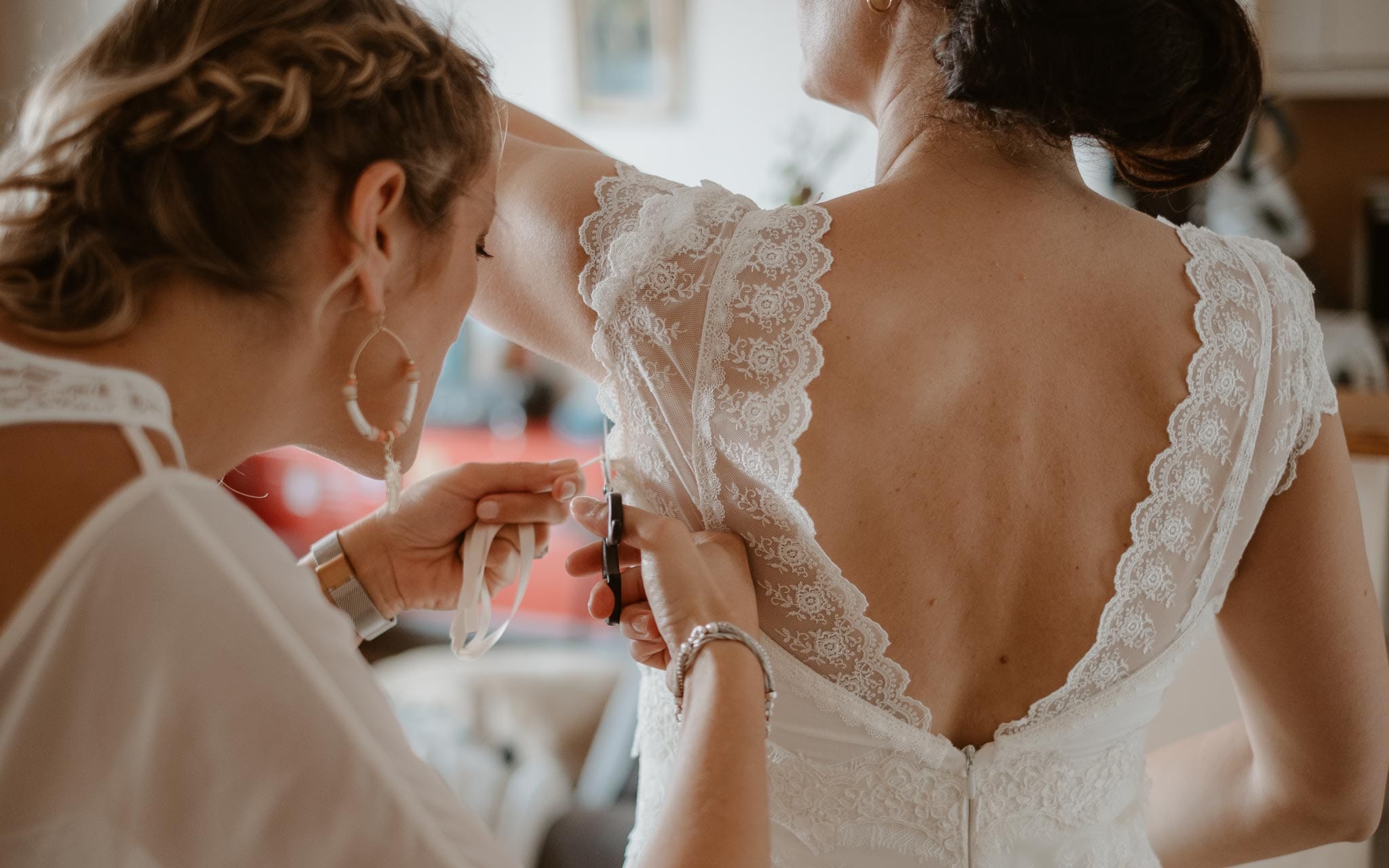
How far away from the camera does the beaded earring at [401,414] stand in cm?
89

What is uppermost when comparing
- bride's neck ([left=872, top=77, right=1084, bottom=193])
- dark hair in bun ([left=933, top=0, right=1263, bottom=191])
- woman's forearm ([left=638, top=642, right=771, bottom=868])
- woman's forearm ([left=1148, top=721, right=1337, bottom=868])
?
dark hair in bun ([left=933, top=0, right=1263, bottom=191])

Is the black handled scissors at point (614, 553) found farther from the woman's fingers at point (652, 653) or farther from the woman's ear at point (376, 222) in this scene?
the woman's ear at point (376, 222)

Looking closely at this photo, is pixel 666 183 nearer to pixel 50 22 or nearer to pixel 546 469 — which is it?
pixel 546 469

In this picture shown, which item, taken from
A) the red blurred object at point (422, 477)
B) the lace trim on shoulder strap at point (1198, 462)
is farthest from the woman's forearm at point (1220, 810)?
the red blurred object at point (422, 477)

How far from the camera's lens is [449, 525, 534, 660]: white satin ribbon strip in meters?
1.08

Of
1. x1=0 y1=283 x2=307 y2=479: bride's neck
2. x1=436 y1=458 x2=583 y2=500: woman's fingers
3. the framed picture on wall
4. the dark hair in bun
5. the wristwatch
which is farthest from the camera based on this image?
the framed picture on wall

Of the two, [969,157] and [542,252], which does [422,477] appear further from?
[969,157]

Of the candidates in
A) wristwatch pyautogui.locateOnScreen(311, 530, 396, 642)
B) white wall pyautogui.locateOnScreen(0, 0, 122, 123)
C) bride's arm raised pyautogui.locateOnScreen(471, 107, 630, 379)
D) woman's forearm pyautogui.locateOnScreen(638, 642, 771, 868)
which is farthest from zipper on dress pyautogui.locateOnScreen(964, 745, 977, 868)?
white wall pyautogui.locateOnScreen(0, 0, 122, 123)

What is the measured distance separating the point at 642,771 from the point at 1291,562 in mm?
654

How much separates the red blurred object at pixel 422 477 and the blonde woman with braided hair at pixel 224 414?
284cm

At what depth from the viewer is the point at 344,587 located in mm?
1184

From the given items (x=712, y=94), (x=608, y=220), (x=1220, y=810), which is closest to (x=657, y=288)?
(x=608, y=220)

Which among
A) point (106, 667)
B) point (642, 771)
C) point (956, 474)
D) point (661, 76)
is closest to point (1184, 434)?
point (956, 474)

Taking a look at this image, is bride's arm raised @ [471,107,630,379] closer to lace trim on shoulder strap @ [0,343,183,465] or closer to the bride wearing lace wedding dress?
the bride wearing lace wedding dress
